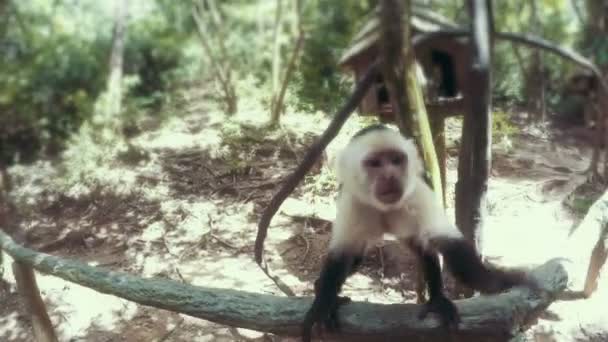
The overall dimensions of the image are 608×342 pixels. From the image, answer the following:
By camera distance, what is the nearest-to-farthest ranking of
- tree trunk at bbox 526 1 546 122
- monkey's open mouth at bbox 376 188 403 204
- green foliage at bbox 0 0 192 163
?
monkey's open mouth at bbox 376 188 403 204, tree trunk at bbox 526 1 546 122, green foliage at bbox 0 0 192 163

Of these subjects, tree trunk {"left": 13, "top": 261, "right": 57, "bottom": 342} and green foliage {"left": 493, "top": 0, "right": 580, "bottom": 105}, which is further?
green foliage {"left": 493, "top": 0, "right": 580, "bottom": 105}

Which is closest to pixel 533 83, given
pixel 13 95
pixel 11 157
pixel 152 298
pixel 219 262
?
pixel 219 262

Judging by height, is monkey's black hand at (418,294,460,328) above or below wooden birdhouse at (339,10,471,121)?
below

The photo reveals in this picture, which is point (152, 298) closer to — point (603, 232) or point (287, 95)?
point (603, 232)

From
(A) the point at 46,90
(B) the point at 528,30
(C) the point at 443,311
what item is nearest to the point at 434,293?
(C) the point at 443,311

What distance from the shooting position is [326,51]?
676 cm

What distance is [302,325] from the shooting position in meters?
2.04

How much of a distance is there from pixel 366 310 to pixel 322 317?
0.17 metres

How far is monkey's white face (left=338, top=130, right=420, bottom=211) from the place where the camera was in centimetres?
199

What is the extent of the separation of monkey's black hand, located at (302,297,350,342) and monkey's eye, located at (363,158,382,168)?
1.87 ft

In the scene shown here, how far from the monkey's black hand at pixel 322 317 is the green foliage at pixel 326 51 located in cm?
175

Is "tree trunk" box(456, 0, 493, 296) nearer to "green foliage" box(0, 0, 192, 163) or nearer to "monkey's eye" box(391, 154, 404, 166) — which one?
"monkey's eye" box(391, 154, 404, 166)

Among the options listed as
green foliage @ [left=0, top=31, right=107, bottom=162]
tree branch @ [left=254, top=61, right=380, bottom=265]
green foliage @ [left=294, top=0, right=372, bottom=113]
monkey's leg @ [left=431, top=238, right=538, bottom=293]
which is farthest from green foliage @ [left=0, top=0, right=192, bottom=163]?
monkey's leg @ [left=431, top=238, right=538, bottom=293]

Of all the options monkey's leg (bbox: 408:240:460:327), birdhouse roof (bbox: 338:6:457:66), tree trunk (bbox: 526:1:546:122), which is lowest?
monkey's leg (bbox: 408:240:460:327)
